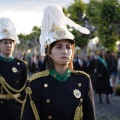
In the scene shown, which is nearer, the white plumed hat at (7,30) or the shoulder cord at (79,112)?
the shoulder cord at (79,112)

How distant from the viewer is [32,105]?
Result: 12.6 feet

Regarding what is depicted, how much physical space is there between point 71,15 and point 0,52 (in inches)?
629

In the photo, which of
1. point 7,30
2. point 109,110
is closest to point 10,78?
point 7,30

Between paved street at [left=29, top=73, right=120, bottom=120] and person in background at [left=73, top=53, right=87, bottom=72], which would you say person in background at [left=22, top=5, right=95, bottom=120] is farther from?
person in background at [left=73, top=53, right=87, bottom=72]

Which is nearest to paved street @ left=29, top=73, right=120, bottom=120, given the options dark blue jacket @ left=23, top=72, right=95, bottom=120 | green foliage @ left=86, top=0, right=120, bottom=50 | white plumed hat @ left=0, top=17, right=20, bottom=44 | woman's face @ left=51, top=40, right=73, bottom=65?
green foliage @ left=86, top=0, right=120, bottom=50

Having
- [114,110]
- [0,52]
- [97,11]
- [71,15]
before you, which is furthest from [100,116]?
[71,15]

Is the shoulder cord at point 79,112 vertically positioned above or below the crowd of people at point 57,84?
below

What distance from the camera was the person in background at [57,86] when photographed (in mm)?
3852

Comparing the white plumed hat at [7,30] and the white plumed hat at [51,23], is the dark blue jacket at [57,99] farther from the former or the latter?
the white plumed hat at [7,30]

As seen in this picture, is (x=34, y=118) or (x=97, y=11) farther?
(x=97, y=11)

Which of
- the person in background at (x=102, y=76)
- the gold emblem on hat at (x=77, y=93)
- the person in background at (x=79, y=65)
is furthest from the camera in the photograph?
the person in background at (x=79, y=65)

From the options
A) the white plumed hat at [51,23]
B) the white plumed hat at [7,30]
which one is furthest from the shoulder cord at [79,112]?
the white plumed hat at [7,30]

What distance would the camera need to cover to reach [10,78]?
264 inches

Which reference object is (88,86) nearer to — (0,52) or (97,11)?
(0,52)
